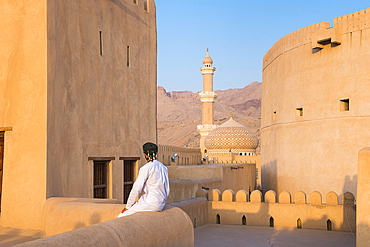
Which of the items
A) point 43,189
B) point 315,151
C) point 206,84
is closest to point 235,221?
point 43,189

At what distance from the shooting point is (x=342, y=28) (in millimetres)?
14500

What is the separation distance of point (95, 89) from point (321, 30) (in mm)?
10710

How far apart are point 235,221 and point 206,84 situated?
33350 mm

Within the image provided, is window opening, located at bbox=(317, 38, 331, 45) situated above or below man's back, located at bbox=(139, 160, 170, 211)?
above

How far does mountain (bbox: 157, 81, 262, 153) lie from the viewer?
8865cm

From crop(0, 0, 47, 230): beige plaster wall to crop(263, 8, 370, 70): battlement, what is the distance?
11.3m

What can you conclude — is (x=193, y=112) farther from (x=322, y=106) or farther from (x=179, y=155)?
(x=322, y=106)

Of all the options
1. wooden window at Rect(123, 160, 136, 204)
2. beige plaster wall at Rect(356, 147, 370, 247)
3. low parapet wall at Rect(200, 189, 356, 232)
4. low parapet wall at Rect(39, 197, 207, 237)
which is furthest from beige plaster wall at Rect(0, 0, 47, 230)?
beige plaster wall at Rect(356, 147, 370, 247)

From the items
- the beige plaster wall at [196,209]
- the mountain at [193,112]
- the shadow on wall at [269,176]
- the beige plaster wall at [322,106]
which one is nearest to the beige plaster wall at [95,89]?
the beige plaster wall at [196,209]

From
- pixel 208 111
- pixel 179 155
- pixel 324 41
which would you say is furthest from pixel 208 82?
pixel 324 41

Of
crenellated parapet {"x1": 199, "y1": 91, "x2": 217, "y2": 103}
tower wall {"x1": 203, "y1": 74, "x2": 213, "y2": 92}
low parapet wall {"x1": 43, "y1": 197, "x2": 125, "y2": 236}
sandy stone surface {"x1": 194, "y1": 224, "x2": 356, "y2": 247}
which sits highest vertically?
tower wall {"x1": 203, "y1": 74, "x2": 213, "y2": 92}

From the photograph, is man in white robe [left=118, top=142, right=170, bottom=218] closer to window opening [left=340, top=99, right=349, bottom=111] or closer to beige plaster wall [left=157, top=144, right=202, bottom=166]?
window opening [left=340, top=99, right=349, bottom=111]

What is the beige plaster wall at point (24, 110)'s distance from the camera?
641 cm

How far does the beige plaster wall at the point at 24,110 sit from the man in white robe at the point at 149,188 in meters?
2.40
